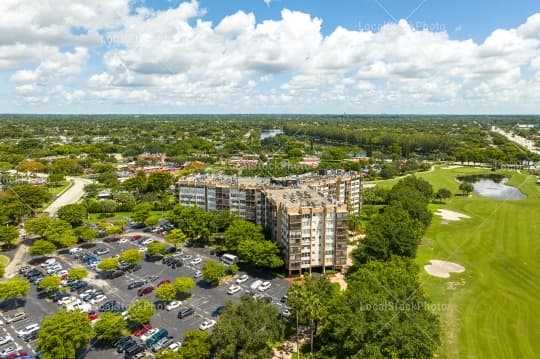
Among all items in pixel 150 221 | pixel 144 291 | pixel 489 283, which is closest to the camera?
pixel 144 291

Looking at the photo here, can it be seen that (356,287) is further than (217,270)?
No

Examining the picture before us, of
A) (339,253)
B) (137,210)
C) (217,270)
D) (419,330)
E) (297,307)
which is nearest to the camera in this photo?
(419,330)

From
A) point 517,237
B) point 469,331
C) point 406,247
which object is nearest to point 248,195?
point 406,247

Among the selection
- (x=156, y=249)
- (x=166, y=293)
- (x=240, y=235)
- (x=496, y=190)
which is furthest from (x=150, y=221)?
(x=496, y=190)

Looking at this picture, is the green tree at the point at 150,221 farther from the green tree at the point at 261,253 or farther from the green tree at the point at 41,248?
the green tree at the point at 261,253

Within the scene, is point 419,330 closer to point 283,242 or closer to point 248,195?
point 283,242

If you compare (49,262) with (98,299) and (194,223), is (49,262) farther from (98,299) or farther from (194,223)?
(194,223)

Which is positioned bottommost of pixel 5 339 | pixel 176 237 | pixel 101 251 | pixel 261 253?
pixel 5 339
